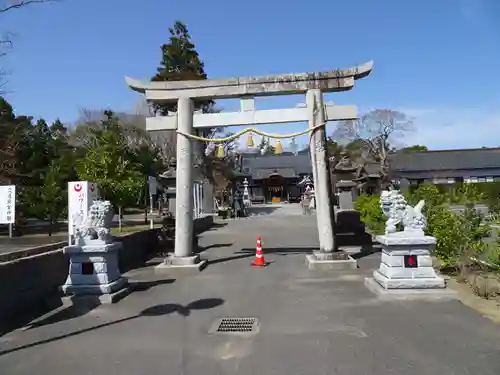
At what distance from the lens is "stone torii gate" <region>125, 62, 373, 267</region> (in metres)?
11.3

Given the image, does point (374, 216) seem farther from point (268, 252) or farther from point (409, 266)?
point (409, 266)

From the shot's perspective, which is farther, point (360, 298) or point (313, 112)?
point (313, 112)

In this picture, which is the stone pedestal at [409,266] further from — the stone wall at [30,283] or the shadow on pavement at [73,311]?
the stone wall at [30,283]

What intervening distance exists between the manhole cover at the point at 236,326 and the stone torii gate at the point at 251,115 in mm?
4779

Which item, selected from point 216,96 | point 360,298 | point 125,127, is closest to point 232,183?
point 125,127

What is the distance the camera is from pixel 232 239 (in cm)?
1886

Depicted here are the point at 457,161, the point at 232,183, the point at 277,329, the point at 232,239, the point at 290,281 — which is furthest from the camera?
the point at 457,161

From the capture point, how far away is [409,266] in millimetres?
7945

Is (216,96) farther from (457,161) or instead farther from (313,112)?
(457,161)

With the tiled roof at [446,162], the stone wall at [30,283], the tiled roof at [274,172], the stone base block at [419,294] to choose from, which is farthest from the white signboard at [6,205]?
the tiled roof at [274,172]

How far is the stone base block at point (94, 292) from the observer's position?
8117 millimetres

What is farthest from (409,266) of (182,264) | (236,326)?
(182,264)

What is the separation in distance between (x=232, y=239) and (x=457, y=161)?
159ft

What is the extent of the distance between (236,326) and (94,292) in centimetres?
352
